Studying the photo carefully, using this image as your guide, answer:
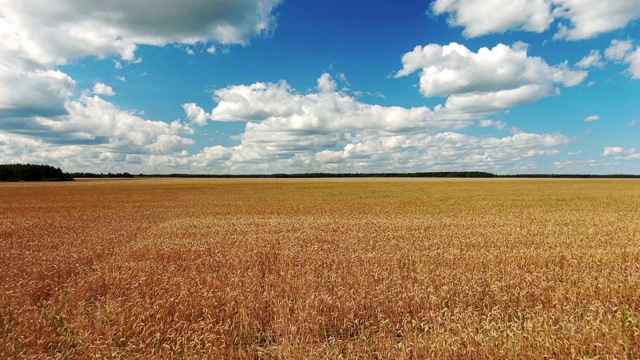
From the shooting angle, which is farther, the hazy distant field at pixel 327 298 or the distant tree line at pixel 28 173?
the distant tree line at pixel 28 173

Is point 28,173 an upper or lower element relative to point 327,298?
upper

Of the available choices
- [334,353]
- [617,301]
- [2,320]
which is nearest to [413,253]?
[617,301]

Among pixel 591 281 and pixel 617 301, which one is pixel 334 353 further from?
pixel 591 281

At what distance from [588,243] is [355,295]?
1034 cm

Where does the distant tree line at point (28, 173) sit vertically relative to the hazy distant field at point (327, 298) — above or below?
above

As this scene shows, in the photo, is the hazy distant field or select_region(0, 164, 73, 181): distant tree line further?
select_region(0, 164, 73, 181): distant tree line

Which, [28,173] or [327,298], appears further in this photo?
[28,173]

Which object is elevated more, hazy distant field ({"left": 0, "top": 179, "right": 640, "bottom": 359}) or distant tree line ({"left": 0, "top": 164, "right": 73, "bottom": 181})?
distant tree line ({"left": 0, "top": 164, "right": 73, "bottom": 181})

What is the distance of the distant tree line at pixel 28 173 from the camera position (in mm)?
130500

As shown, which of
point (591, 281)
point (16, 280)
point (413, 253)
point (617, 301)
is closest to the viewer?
point (617, 301)

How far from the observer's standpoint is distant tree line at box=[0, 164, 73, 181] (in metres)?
130

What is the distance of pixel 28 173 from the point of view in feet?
436

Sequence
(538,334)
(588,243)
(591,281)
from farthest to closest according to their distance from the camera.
A: (588,243), (591,281), (538,334)

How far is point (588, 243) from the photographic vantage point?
13.0 m
